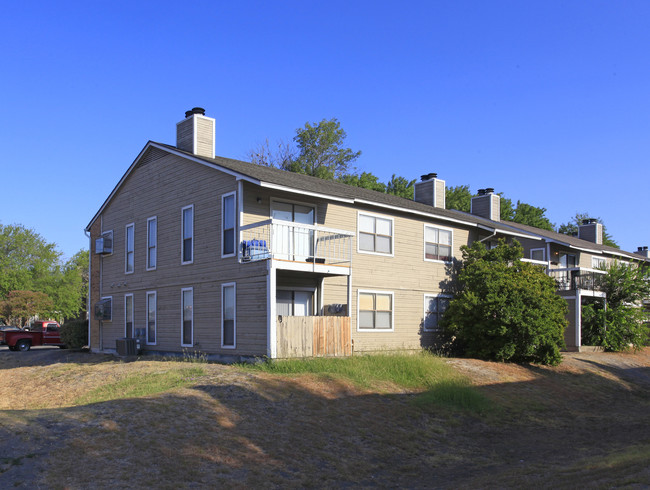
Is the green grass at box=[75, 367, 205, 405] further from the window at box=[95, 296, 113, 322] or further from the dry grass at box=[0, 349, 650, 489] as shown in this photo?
the window at box=[95, 296, 113, 322]

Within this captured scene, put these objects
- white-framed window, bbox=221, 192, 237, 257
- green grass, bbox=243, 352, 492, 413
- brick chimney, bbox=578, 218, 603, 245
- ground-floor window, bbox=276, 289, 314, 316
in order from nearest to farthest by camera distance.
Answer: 1. green grass, bbox=243, 352, 492, 413
2. white-framed window, bbox=221, 192, 237, 257
3. ground-floor window, bbox=276, 289, 314, 316
4. brick chimney, bbox=578, 218, 603, 245

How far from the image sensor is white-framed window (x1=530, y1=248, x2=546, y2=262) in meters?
33.4

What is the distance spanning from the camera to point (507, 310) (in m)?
21.8

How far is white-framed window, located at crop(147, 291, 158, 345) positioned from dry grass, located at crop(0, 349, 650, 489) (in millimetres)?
3347

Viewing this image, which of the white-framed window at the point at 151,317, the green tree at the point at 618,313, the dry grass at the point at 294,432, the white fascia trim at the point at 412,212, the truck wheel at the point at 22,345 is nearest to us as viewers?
the dry grass at the point at 294,432

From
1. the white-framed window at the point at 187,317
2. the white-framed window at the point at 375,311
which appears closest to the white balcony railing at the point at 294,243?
the white-framed window at the point at 375,311

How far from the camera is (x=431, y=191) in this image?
96.4 feet

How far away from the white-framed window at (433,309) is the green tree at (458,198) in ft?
100

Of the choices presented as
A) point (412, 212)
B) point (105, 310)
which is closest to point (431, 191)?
point (412, 212)

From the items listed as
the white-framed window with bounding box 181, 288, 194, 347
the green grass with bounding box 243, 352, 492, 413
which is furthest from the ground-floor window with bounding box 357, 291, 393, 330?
the white-framed window with bounding box 181, 288, 194, 347

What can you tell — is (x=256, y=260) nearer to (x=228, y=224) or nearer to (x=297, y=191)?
(x=228, y=224)

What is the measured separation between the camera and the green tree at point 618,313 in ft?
97.4

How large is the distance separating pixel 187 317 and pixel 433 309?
9.67 meters

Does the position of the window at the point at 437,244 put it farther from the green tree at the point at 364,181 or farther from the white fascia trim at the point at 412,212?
the green tree at the point at 364,181
